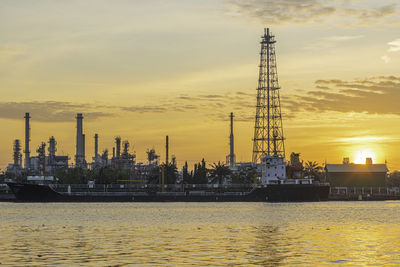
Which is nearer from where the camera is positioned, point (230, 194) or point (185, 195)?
point (230, 194)

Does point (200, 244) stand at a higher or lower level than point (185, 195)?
lower

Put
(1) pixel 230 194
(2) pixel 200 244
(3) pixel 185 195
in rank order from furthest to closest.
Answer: (3) pixel 185 195, (1) pixel 230 194, (2) pixel 200 244

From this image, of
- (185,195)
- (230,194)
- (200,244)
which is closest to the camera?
(200,244)

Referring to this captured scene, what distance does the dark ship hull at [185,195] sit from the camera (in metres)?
178

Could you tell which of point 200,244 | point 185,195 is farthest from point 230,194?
point 200,244

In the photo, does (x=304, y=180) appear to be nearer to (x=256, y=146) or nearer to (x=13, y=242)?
(x=256, y=146)

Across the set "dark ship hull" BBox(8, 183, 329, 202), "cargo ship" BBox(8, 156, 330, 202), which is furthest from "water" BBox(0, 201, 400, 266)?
"cargo ship" BBox(8, 156, 330, 202)

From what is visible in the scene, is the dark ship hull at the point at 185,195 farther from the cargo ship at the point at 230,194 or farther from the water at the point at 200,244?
the water at the point at 200,244

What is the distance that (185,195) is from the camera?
19012 cm

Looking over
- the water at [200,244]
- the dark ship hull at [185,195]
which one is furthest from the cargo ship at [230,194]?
the water at [200,244]

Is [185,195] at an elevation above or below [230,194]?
below

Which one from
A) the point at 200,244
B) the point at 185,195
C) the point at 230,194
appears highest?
the point at 230,194

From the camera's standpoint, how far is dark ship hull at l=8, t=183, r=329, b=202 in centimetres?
17838

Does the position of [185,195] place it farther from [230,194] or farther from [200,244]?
[200,244]
